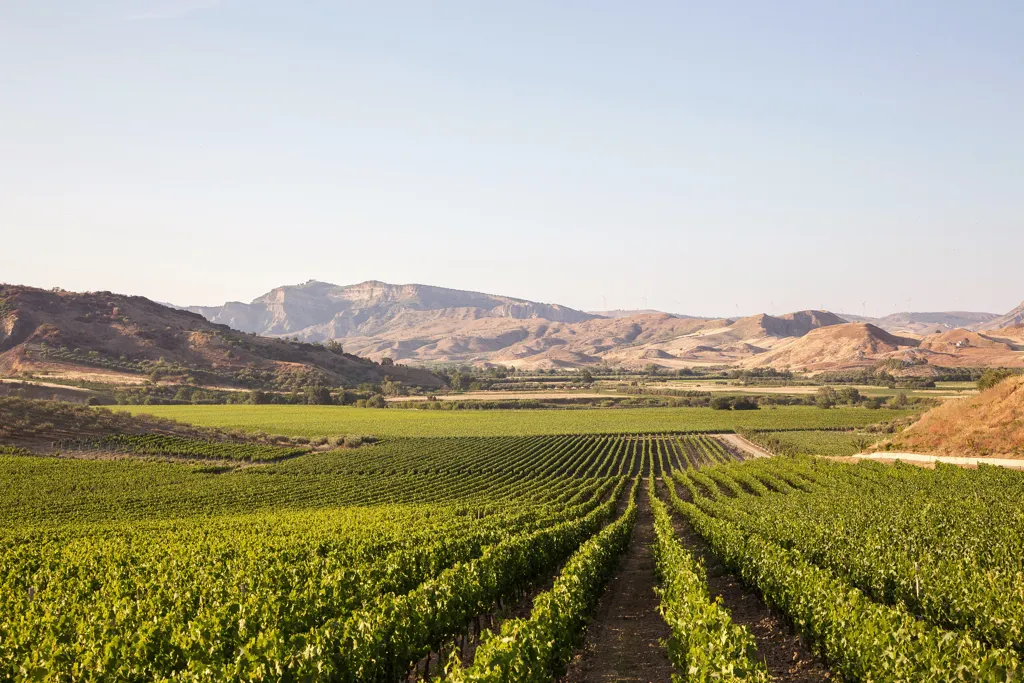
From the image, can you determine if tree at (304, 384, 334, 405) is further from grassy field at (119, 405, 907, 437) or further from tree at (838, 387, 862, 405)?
tree at (838, 387, 862, 405)

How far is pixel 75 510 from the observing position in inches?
2031

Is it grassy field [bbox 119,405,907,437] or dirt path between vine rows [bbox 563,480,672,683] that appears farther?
grassy field [bbox 119,405,907,437]

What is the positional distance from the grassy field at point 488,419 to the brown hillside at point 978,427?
6294cm

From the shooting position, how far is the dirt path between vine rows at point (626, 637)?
19.6 meters

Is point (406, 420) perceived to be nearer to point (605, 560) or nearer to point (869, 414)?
point (869, 414)

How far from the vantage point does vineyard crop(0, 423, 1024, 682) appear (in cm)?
1375

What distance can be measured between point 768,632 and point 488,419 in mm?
135488

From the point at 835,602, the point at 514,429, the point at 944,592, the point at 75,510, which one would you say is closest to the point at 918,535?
the point at 944,592

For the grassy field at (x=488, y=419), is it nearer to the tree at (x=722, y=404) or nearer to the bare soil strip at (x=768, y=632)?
the tree at (x=722, y=404)

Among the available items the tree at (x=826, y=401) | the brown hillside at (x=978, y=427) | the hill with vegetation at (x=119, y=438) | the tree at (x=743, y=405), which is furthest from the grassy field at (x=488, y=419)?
the brown hillside at (x=978, y=427)

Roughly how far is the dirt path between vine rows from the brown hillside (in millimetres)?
40757

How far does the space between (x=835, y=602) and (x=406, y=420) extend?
137 meters

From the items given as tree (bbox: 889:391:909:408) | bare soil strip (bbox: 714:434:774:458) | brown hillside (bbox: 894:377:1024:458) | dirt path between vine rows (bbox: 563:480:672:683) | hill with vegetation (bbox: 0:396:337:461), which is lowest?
bare soil strip (bbox: 714:434:774:458)

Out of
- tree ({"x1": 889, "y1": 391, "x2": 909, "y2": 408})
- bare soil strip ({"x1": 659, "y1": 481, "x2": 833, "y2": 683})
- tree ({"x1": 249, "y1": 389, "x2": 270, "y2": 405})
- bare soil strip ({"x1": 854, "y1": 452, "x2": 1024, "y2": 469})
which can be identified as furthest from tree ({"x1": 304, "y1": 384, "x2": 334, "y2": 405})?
bare soil strip ({"x1": 659, "y1": 481, "x2": 833, "y2": 683})
